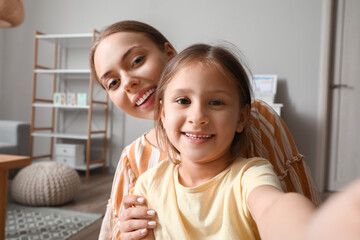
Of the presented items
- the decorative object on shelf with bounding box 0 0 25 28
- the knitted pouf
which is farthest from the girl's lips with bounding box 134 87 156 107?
the knitted pouf

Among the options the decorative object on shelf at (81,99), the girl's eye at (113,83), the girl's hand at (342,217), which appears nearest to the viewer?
the girl's hand at (342,217)

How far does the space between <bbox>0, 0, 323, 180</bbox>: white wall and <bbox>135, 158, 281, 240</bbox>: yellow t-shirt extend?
3.16 metres

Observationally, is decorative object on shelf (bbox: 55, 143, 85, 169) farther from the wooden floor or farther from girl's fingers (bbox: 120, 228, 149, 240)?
girl's fingers (bbox: 120, 228, 149, 240)

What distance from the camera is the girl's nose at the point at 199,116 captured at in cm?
62

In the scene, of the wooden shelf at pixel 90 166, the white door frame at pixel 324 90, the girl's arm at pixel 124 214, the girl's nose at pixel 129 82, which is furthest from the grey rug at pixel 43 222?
the white door frame at pixel 324 90

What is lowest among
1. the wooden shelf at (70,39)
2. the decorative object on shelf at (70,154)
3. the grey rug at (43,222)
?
the grey rug at (43,222)

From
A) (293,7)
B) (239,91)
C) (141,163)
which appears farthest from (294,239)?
(293,7)

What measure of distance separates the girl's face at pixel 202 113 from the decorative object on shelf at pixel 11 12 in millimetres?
941

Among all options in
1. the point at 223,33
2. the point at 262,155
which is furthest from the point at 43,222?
the point at 223,33

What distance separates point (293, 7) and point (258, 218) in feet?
11.8

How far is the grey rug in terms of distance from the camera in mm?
2035

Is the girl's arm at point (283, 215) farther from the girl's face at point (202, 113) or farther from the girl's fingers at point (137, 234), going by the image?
the girl's fingers at point (137, 234)

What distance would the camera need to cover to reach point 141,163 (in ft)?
3.14

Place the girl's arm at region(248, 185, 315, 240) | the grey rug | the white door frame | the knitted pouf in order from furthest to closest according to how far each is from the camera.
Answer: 1. the white door frame
2. the knitted pouf
3. the grey rug
4. the girl's arm at region(248, 185, 315, 240)
